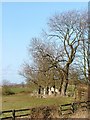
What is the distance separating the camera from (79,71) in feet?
78.7

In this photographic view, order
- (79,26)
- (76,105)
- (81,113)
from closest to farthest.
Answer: (81,113) < (76,105) < (79,26)

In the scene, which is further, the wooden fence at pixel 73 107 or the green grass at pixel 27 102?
the green grass at pixel 27 102

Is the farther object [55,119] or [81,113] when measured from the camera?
[81,113]

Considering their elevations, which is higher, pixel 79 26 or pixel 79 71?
pixel 79 26

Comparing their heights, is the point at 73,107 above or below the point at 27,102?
above

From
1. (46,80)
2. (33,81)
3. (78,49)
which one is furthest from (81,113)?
(33,81)

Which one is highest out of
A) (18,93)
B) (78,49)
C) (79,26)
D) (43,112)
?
(79,26)

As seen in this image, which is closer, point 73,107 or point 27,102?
point 73,107

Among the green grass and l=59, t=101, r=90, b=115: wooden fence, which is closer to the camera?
l=59, t=101, r=90, b=115: wooden fence

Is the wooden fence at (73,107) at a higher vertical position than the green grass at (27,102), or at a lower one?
higher

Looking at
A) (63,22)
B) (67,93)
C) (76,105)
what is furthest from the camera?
(67,93)

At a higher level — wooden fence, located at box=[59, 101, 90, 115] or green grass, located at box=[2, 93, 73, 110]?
wooden fence, located at box=[59, 101, 90, 115]

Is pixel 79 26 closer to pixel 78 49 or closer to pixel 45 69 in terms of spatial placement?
pixel 78 49

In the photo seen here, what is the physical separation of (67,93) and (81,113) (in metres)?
17.7
